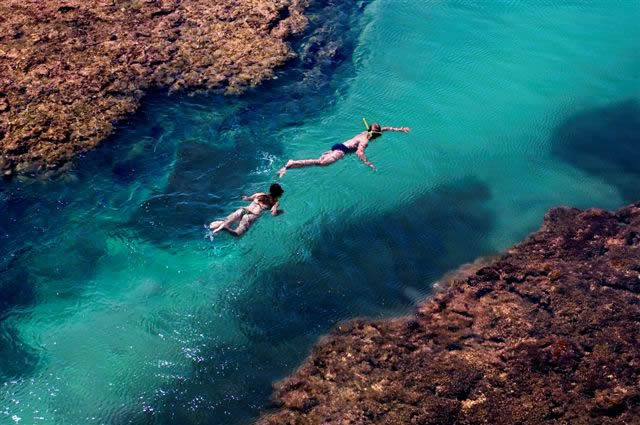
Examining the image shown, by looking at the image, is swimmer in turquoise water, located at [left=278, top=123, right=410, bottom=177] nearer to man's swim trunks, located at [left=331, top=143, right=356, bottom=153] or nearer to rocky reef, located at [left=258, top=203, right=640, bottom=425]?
man's swim trunks, located at [left=331, top=143, right=356, bottom=153]

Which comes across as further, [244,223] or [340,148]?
[340,148]

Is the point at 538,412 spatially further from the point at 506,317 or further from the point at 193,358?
the point at 193,358

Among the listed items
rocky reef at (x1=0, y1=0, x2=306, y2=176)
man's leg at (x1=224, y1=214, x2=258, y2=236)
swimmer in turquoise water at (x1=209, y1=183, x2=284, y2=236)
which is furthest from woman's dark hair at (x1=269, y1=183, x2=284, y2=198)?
rocky reef at (x1=0, y1=0, x2=306, y2=176)

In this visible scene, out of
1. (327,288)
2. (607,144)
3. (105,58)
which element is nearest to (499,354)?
(327,288)

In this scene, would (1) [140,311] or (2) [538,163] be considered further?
(2) [538,163]

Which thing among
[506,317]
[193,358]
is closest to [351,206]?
[506,317]

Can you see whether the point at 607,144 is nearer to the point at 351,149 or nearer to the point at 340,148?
the point at 351,149
